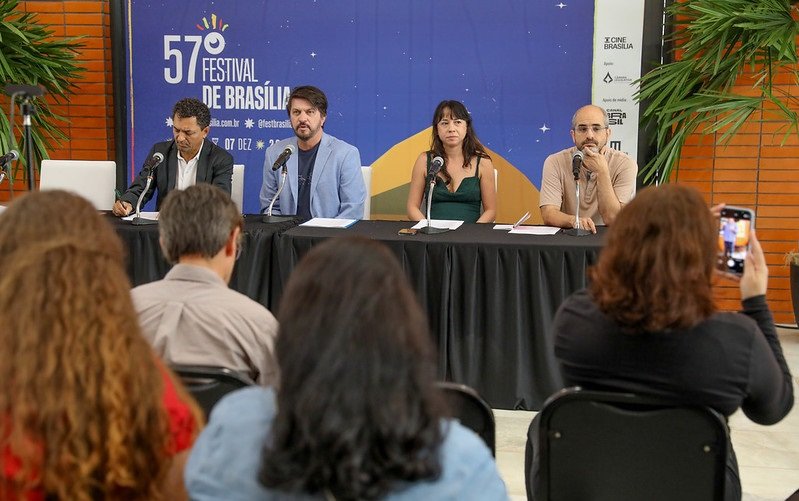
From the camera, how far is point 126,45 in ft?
18.2

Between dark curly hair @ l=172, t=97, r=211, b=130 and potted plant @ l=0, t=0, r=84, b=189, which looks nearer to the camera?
dark curly hair @ l=172, t=97, r=211, b=130

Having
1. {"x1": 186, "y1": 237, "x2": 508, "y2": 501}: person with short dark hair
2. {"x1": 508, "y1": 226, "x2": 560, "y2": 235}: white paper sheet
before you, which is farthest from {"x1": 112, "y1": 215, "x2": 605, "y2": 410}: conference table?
{"x1": 186, "y1": 237, "x2": 508, "y2": 501}: person with short dark hair

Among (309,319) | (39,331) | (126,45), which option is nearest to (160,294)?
(39,331)

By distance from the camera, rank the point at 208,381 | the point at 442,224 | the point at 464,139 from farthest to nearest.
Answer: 1. the point at 464,139
2. the point at 442,224
3. the point at 208,381

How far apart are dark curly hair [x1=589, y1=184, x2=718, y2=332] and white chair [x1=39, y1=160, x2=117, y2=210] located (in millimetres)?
3414

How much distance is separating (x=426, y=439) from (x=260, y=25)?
4.81m

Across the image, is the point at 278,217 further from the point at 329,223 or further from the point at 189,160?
the point at 189,160

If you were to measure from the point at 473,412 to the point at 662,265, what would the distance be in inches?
18.0

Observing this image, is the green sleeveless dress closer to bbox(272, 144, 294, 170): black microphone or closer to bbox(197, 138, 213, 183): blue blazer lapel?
bbox(272, 144, 294, 170): black microphone

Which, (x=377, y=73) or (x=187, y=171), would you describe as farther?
(x=377, y=73)

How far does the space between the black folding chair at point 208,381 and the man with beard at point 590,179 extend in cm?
227

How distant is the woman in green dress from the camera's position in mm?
4414

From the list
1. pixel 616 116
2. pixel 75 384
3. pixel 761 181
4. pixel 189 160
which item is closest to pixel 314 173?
pixel 189 160

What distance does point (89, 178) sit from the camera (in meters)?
4.56
